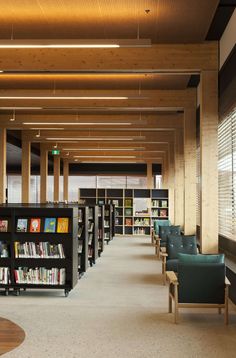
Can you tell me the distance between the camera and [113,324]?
6.87 meters

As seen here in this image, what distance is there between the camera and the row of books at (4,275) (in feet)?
28.8

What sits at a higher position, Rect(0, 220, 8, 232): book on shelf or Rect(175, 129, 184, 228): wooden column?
Rect(175, 129, 184, 228): wooden column

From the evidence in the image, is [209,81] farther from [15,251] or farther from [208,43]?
[15,251]

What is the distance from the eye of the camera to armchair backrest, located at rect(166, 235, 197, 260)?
1020cm

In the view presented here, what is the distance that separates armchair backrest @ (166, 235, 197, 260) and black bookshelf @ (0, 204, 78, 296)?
7.26ft

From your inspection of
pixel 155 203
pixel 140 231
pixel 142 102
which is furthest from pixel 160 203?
pixel 142 102

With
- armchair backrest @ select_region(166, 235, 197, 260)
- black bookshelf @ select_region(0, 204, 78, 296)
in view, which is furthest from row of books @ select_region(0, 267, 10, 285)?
armchair backrest @ select_region(166, 235, 197, 260)

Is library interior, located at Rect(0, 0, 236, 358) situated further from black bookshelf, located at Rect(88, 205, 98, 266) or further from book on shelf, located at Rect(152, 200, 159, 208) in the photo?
book on shelf, located at Rect(152, 200, 159, 208)

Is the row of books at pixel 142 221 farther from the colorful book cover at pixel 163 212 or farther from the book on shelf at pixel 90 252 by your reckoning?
the book on shelf at pixel 90 252

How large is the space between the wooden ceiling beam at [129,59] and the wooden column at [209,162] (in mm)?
320

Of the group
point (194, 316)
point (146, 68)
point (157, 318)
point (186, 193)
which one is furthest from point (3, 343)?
point (186, 193)

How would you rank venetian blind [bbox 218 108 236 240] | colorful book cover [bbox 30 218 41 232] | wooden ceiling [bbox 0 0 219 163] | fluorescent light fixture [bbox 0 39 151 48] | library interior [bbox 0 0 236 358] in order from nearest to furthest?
library interior [bbox 0 0 236 358], fluorescent light fixture [bbox 0 39 151 48], wooden ceiling [bbox 0 0 219 163], colorful book cover [bbox 30 218 41 232], venetian blind [bbox 218 108 236 240]

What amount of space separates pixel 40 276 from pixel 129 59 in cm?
401

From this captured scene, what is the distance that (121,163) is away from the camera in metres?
32.1
